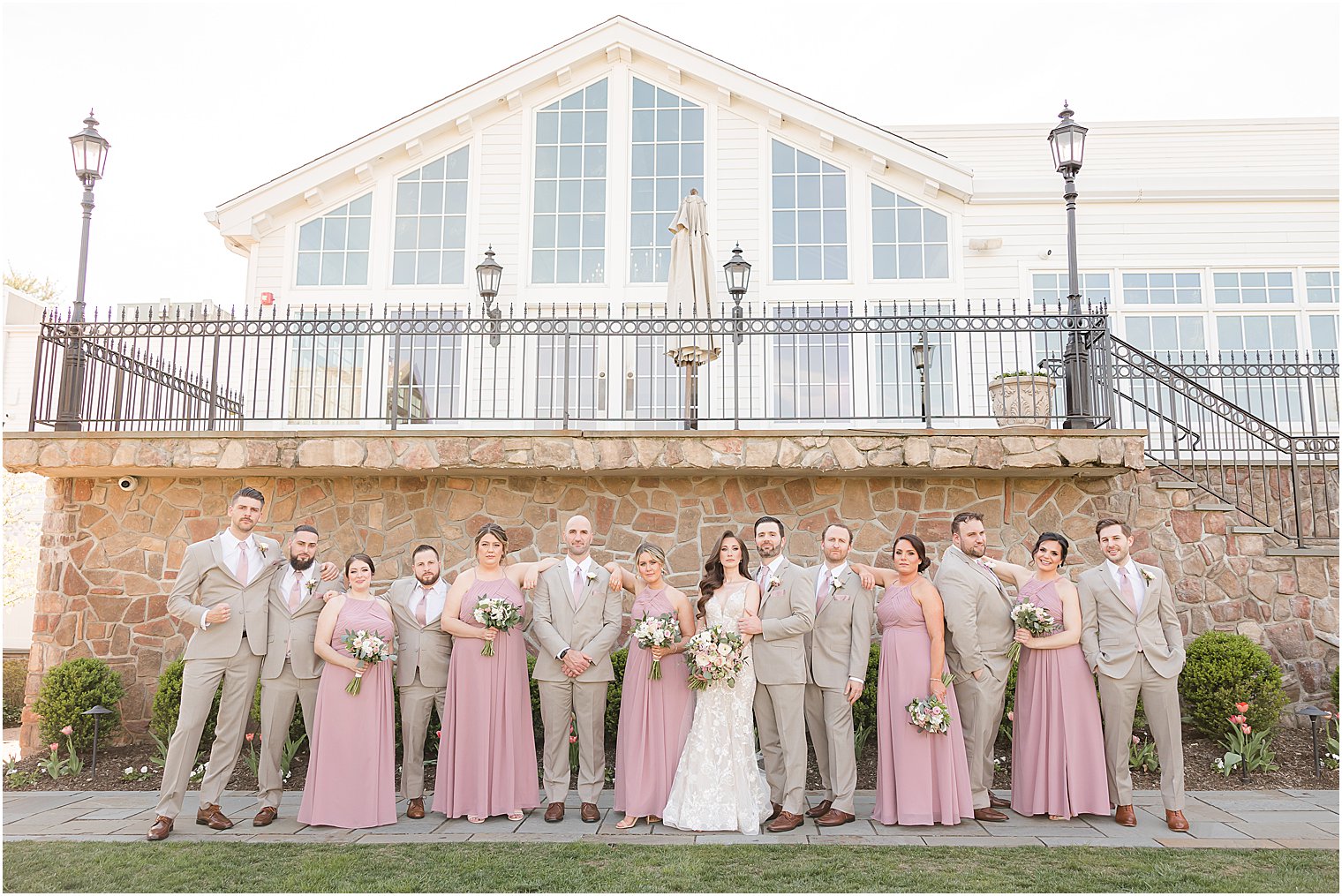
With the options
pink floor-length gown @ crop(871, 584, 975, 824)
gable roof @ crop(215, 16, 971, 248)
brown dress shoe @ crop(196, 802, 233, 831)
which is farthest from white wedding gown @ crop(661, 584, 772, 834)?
gable roof @ crop(215, 16, 971, 248)

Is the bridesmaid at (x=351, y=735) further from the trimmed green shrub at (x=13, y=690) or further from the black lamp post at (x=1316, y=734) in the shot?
the trimmed green shrub at (x=13, y=690)

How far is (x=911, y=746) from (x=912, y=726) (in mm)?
148

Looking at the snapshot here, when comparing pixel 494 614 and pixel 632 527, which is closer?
pixel 494 614

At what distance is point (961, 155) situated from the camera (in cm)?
1555

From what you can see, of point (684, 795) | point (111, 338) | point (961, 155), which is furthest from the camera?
point (961, 155)

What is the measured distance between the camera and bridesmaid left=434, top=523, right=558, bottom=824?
6.37 metres

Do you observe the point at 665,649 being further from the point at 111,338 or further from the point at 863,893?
the point at 111,338

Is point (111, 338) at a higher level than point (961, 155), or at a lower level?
lower

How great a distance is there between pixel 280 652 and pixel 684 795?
3.11 metres

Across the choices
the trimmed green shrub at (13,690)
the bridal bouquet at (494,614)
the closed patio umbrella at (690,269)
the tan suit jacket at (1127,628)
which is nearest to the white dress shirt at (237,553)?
the bridal bouquet at (494,614)

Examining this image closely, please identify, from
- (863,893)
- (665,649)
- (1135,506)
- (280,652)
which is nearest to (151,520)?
(280,652)

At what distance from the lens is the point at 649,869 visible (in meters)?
5.29

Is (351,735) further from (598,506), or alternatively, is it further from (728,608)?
(598,506)

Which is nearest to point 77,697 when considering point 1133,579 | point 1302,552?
point 1133,579
